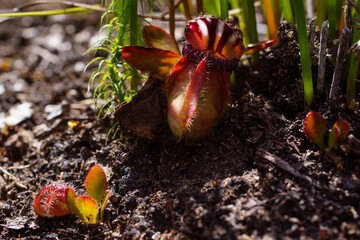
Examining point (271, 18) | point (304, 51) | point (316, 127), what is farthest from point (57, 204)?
point (271, 18)

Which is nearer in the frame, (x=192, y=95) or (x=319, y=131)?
(x=319, y=131)

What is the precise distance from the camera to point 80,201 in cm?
139

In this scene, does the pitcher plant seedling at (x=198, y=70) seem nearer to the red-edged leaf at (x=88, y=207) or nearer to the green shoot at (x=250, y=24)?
the green shoot at (x=250, y=24)

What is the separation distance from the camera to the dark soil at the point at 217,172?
1.23 meters

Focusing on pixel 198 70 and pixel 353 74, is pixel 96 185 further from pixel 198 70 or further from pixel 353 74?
pixel 353 74

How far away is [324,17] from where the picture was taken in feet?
5.62

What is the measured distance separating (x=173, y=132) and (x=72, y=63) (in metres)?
1.83

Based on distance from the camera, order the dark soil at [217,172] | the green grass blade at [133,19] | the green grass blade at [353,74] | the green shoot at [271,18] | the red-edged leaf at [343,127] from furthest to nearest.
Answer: the green shoot at [271,18], the green grass blade at [133,19], the green grass blade at [353,74], the red-edged leaf at [343,127], the dark soil at [217,172]

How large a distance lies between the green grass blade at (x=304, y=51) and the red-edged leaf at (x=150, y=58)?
0.53 m

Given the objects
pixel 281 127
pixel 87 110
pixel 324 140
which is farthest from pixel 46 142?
pixel 324 140

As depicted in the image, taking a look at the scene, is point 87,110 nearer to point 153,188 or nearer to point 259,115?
point 153,188

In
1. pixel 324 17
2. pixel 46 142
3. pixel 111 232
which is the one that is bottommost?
pixel 111 232

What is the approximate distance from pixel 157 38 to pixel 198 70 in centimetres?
37

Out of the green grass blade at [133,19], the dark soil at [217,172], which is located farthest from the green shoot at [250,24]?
the green grass blade at [133,19]
